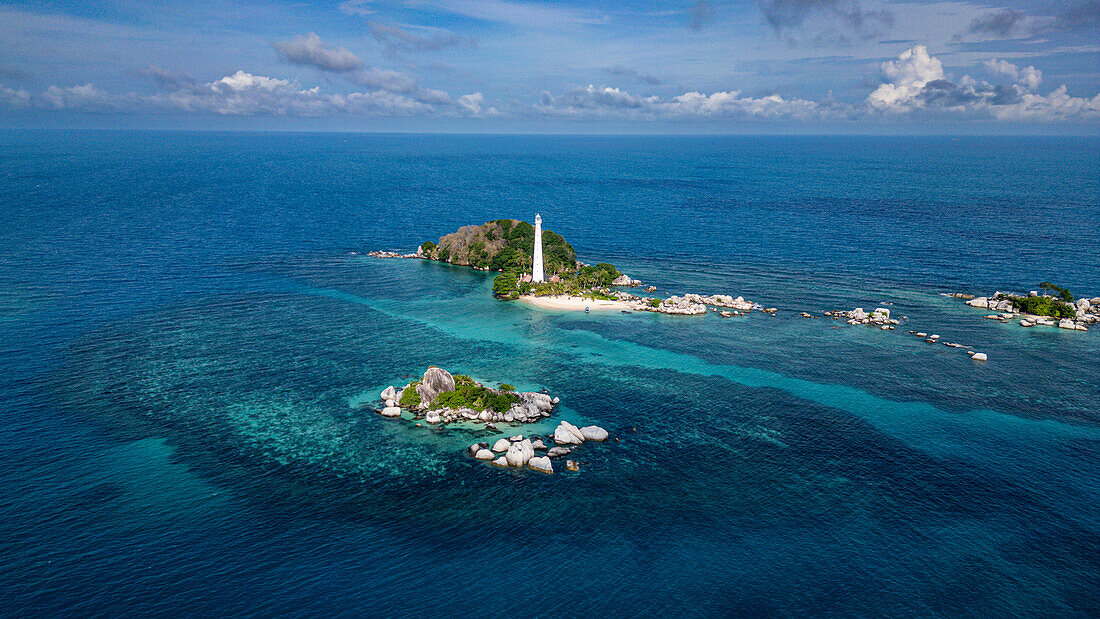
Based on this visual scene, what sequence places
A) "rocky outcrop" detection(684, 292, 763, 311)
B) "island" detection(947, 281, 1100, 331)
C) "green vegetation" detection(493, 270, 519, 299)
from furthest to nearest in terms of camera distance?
1. "green vegetation" detection(493, 270, 519, 299)
2. "rocky outcrop" detection(684, 292, 763, 311)
3. "island" detection(947, 281, 1100, 331)

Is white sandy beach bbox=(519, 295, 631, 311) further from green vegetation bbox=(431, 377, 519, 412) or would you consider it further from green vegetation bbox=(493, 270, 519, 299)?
green vegetation bbox=(431, 377, 519, 412)

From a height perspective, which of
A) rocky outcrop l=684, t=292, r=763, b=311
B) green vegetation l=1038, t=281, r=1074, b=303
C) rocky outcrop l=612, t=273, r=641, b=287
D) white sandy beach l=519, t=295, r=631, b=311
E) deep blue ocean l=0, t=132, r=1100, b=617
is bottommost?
deep blue ocean l=0, t=132, r=1100, b=617

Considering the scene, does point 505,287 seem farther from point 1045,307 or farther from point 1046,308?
point 1046,308

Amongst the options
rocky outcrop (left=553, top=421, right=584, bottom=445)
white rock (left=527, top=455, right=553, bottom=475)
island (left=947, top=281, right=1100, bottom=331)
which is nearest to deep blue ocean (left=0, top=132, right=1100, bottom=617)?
white rock (left=527, top=455, right=553, bottom=475)

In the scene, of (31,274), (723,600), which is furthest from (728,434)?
(31,274)

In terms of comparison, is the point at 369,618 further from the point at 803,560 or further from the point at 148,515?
the point at 803,560

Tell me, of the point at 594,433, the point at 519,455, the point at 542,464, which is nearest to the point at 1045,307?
the point at 594,433

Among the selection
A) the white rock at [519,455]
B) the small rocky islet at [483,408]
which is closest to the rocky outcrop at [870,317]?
the small rocky islet at [483,408]
